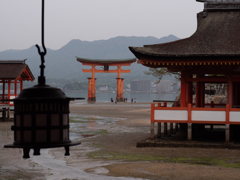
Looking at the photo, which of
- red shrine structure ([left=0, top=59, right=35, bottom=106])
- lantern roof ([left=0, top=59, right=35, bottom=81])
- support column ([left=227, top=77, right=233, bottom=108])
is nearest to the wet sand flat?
support column ([left=227, top=77, right=233, bottom=108])

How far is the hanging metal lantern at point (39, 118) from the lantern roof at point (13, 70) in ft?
99.2

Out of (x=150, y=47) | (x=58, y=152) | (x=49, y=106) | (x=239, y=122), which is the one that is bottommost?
(x=58, y=152)

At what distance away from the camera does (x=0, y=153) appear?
1573cm

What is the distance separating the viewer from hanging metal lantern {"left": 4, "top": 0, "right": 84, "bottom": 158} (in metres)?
5.49

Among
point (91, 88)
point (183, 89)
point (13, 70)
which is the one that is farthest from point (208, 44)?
point (91, 88)

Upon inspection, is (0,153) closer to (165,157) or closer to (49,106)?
(165,157)

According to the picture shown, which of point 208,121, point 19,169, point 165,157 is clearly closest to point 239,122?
point 208,121

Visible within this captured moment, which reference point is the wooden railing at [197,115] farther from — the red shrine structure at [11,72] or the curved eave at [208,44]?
the red shrine structure at [11,72]

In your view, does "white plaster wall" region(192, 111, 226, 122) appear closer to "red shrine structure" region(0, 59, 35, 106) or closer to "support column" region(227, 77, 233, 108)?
"support column" region(227, 77, 233, 108)

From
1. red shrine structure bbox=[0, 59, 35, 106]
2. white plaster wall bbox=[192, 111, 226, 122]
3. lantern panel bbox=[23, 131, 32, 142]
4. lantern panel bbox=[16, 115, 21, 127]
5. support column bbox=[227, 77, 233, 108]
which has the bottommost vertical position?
white plaster wall bbox=[192, 111, 226, 122]

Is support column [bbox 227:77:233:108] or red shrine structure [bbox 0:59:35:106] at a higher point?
red shrine structure [bbox 0:59:35:106]

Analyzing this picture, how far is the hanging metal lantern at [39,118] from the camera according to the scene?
5.49m

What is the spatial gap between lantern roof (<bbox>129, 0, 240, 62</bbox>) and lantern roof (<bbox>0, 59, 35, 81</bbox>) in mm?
19240

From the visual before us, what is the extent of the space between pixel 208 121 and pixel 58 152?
6.72 metres
